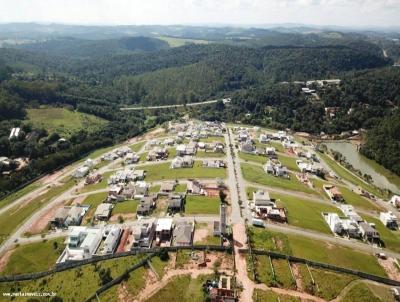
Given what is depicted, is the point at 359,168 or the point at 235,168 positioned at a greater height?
the point at 235,168

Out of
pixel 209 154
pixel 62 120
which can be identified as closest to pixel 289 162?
pixel 209 154

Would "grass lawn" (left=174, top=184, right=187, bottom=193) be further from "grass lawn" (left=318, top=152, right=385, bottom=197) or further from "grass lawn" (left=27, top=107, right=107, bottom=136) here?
"grass lawn" (left=27, top=107, right=107, bottom=136)

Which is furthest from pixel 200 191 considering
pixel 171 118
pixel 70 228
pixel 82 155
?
pixel 171 118

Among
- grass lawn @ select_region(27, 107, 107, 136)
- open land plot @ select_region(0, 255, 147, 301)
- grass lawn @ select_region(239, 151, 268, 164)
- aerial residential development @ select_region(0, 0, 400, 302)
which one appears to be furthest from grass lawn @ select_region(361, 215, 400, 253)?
grass lawn @ select_region(27, 107, 107, 136)

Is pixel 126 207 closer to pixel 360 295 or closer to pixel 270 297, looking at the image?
pixel 270 297

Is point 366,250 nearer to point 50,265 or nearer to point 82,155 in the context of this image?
point 50,265

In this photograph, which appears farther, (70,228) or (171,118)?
(171,118)
